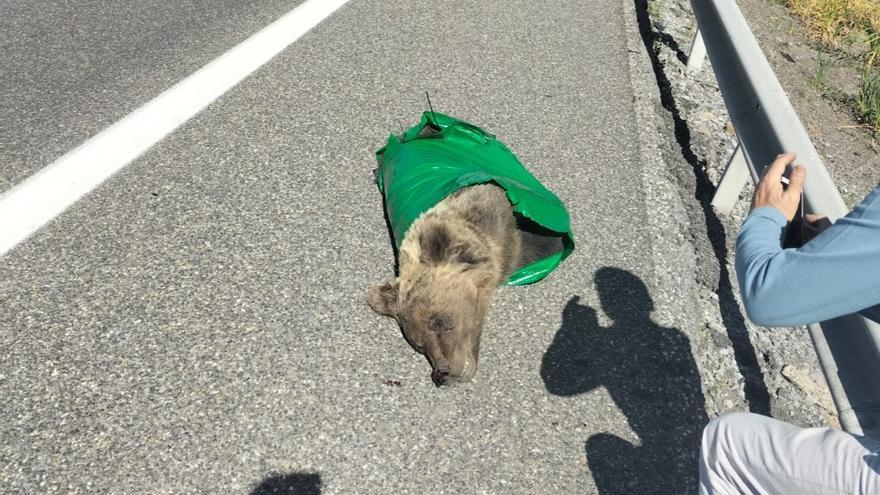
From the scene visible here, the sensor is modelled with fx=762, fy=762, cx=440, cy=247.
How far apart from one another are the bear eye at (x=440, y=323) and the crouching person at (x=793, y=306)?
1.52 metres

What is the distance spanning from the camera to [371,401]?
3422 mm

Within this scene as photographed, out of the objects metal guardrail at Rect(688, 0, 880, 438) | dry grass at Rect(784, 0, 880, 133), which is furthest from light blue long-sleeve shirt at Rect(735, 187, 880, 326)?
dry grass at Rect(784, 0, 880, 133)

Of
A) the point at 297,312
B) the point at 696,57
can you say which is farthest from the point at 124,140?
the point at 696,57

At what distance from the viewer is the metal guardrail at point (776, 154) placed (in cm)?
268

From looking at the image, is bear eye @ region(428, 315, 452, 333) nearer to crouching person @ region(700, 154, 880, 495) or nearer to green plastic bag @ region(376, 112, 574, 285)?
green plastic bag @ region(376, 112, 574, 285)

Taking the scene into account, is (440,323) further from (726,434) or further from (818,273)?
(818,273)

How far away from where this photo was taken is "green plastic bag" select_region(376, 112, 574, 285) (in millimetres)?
4297

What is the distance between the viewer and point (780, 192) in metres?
2.41

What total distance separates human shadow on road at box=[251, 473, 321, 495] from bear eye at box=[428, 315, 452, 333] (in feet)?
3.49

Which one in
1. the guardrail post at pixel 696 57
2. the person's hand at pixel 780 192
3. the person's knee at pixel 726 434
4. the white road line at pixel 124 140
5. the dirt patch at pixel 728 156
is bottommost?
the white road line at pixel 124 140

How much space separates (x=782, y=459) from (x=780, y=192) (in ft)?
2.72

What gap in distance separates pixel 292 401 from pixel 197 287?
0.96 m

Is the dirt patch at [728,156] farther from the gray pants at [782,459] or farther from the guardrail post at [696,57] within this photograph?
the gray pants at [782,459]

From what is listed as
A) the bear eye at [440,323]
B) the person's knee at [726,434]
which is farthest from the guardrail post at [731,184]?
the person's knee at [726,434]
